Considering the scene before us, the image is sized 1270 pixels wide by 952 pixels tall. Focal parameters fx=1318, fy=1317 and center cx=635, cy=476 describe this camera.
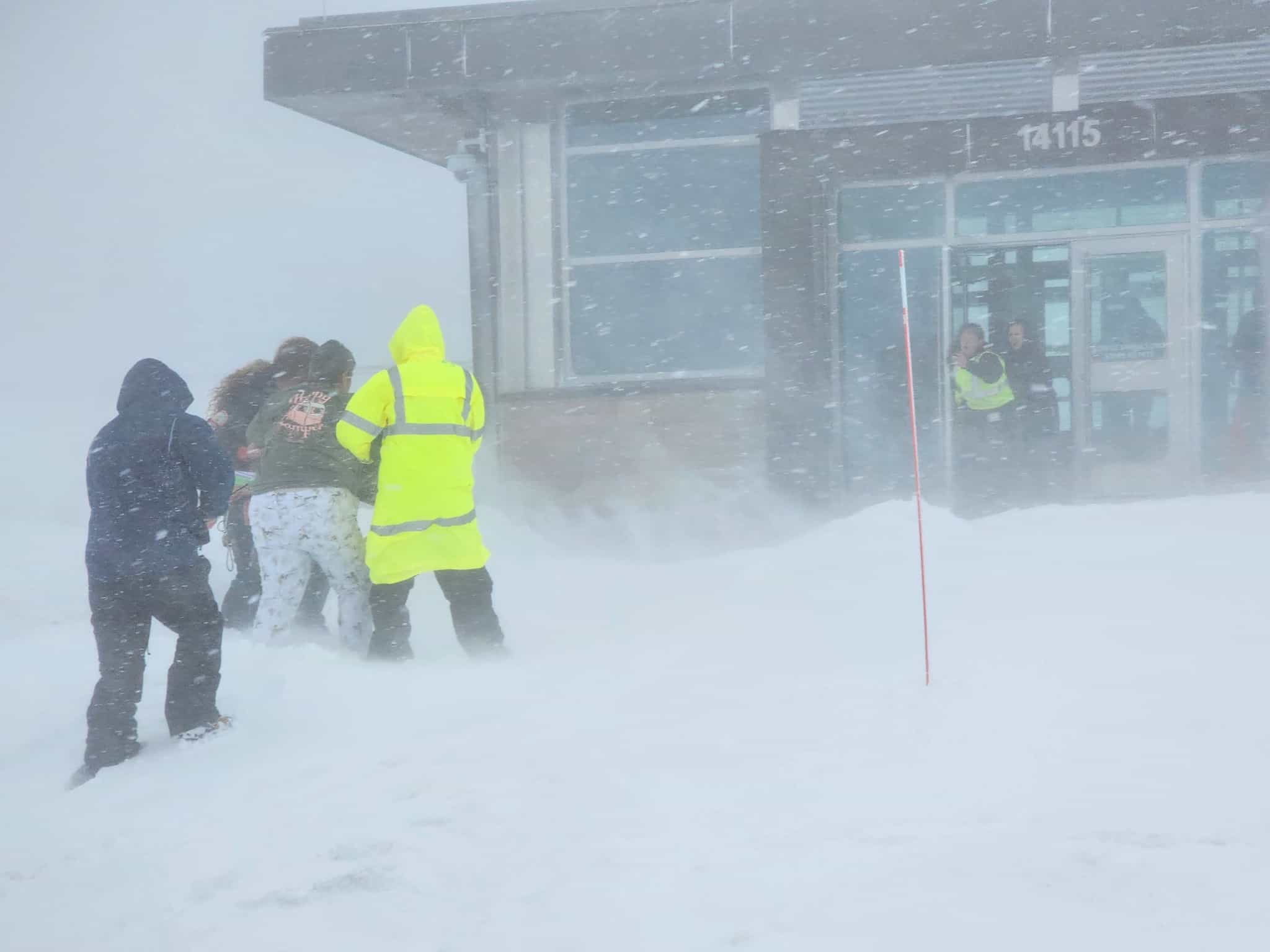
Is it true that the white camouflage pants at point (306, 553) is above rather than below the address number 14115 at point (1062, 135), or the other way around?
below

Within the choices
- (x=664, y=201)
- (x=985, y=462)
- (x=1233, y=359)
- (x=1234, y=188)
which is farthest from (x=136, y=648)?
(x=1234, y=188)

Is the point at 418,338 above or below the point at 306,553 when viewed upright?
above

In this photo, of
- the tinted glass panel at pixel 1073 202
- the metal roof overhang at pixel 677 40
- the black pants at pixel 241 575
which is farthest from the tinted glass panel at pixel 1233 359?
the black pants at pixel 241 575

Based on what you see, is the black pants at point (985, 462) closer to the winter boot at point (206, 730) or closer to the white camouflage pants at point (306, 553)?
the white camouflage pants at point (306, 553)

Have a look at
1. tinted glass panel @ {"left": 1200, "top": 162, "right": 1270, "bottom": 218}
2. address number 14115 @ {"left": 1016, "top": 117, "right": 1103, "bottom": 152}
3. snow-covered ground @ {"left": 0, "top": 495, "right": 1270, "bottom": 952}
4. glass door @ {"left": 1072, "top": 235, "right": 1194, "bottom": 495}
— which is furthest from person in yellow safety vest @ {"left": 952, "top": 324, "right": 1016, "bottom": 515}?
snow-covered ground @ {"left": 0, "top": 495, "right": 1270, "bottom": 952}

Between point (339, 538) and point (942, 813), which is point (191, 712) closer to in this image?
point (339, 538)

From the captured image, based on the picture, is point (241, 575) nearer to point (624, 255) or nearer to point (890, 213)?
point (624, 255)

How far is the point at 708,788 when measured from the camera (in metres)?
4.07

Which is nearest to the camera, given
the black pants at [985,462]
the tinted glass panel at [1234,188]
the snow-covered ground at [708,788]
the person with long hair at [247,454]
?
the snow-covered ground at [708,788]

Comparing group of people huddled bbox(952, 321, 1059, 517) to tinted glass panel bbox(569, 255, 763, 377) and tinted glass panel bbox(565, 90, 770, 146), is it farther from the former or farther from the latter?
tinted glass panel bbox(565, 90, 770, 146)

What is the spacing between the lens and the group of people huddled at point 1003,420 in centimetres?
1043

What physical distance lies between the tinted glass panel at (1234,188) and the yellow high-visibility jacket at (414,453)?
772 centimetres

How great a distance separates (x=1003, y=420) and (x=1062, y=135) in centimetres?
238

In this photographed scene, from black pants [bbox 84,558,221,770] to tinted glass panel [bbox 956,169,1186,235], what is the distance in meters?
8.28
